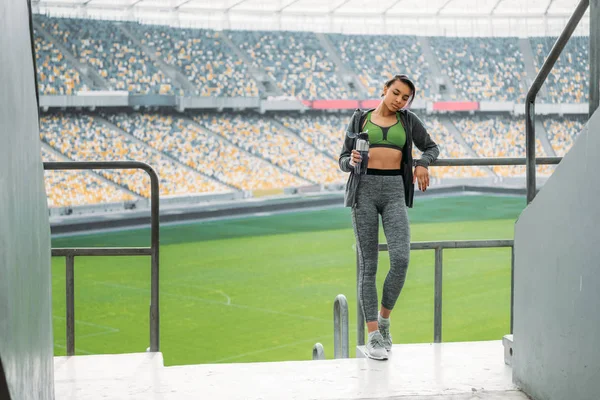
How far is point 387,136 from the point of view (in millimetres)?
3527

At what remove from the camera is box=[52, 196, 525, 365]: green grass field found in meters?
9.98

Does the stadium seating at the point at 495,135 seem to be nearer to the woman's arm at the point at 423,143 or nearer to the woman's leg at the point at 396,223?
the woman's arm at the point at 423,143

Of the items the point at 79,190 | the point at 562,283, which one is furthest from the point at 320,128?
the point at 562,283

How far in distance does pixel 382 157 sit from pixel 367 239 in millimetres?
379

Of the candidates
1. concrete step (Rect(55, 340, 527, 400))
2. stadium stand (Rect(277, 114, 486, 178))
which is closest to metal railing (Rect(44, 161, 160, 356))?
concrete step (Rect(55, 340, 527, 400))

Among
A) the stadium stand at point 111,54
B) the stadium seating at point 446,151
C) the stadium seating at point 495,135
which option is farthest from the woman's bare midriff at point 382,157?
the stadium seating at point 495,135

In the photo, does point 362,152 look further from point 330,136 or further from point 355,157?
point 330,136

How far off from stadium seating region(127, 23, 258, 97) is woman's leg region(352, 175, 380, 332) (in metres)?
27.9

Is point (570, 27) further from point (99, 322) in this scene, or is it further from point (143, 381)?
point (99, 322)

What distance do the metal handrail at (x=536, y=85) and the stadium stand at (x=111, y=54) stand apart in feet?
90.1

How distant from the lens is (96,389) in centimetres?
288

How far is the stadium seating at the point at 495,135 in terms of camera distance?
1389 inches

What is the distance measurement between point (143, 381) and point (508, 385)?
1.38m

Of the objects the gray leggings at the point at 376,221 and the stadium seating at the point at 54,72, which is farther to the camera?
the stadium seating at the point at 54,72
